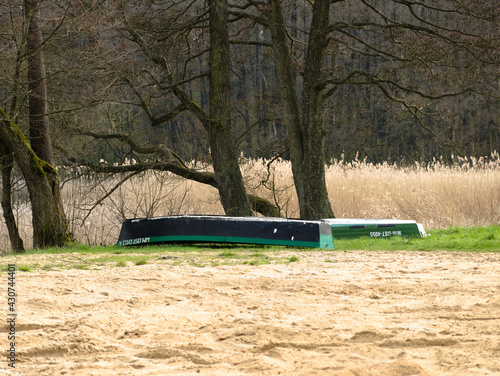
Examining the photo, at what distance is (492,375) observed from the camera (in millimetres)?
3309

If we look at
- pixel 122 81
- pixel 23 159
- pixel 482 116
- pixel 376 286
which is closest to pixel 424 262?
pixel 376 286

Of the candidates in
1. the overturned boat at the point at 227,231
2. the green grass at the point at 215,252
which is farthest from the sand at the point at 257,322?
the overturned boat at the point at 227,231

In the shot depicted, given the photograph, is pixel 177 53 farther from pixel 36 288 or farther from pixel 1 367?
pixel 1 367

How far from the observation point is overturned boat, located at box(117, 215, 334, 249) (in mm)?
9844

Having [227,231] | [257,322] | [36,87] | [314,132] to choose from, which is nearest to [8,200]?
[36,87]

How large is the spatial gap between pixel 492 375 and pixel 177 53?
1199cm

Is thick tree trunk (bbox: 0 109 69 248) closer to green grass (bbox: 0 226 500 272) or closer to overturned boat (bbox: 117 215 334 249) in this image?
green grass (bbox: 0 226 500 272)

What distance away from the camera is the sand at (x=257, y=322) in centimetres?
365

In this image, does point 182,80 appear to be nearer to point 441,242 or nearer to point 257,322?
point 441,242

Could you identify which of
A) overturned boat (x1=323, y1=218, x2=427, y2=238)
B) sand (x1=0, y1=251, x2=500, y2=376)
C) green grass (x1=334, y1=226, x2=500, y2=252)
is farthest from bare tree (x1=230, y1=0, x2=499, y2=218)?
sand (x1=0, y1=251, x2=500, y2=376)

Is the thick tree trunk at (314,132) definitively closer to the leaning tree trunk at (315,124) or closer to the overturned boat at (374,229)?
the leaning tree trunk at (315,124)

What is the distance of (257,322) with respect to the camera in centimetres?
452

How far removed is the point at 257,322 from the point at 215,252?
4.83 metres

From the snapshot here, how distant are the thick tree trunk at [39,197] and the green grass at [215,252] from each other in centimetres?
38
